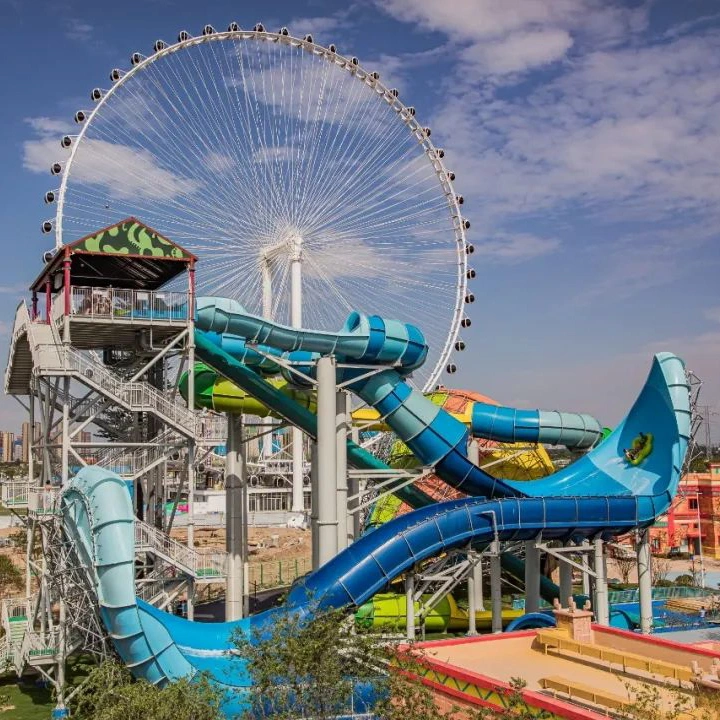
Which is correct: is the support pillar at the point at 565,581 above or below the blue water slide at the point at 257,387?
below

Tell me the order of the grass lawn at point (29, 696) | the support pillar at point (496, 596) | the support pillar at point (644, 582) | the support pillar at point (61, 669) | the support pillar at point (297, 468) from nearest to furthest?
the support pillar at point (61, 669) → the grass lawn at point (29, 696) → the support pillar at point (496, 596) → the support pillar at point (644, 582) → the support pillar at point (297, 468)

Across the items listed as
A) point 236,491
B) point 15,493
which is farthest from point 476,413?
point 15,493

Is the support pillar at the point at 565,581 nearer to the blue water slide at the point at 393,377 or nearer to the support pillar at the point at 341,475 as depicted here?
the blue water slide at the point at 393,377

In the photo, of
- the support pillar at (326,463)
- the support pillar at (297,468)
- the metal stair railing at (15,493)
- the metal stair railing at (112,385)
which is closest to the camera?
the metal stair railing at (112,385)

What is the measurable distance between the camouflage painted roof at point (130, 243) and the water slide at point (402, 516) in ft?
12.8

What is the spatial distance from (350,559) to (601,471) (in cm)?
1369

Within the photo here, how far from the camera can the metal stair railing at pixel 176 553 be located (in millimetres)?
29734

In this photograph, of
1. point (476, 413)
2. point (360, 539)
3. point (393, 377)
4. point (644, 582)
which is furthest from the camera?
point (476, 413)

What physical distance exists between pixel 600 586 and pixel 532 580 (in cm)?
245

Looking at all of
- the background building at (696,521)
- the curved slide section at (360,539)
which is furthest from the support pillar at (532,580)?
the background building at (696,521)

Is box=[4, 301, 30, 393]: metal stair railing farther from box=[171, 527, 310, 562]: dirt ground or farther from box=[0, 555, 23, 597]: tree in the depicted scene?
box=[171, 527, 310, 562]: dirt ground

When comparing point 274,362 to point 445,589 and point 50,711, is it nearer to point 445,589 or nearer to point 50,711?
point 445,589

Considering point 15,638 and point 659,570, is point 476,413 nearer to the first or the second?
point 15,638

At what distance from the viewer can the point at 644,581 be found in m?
37.4
